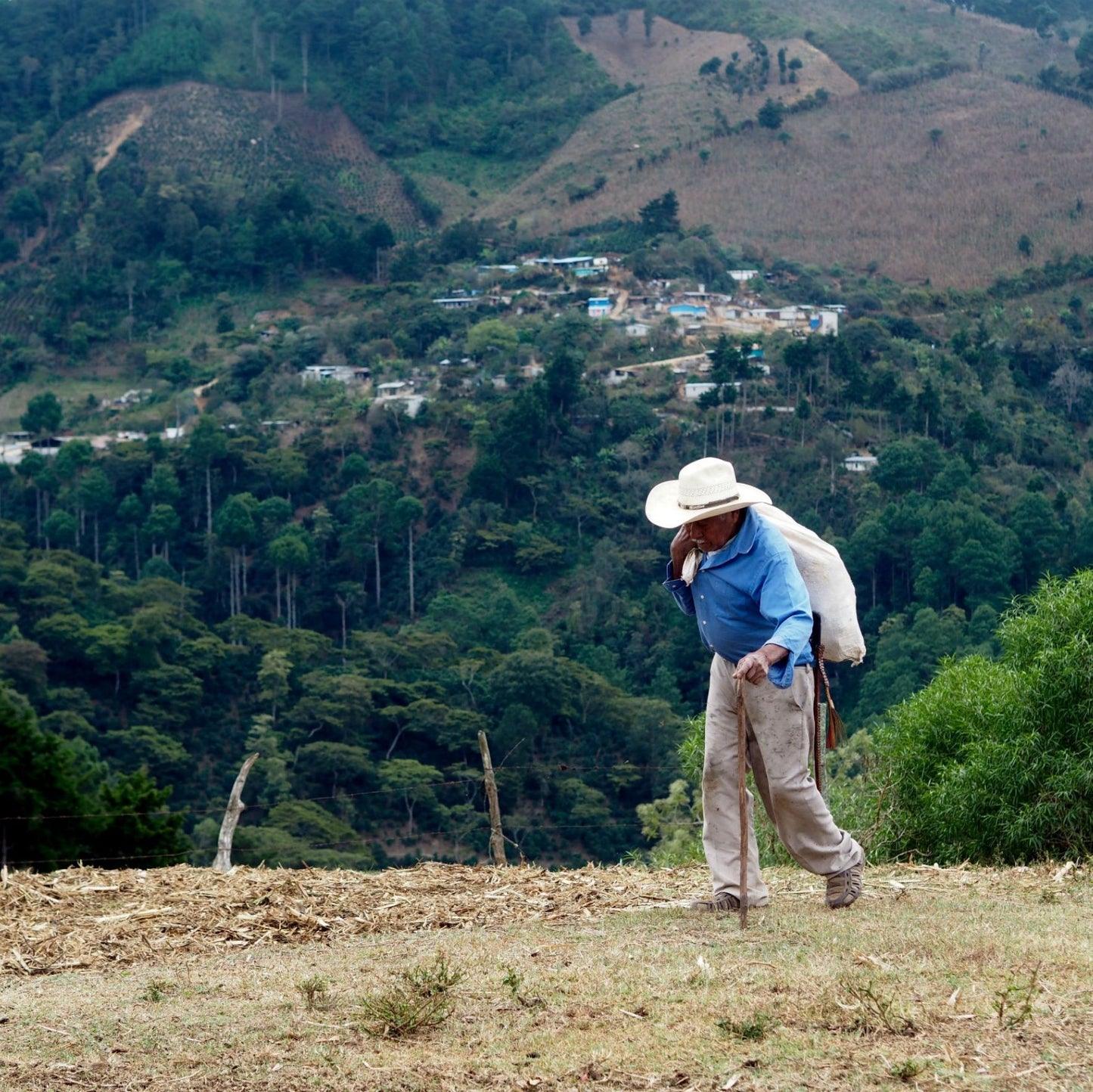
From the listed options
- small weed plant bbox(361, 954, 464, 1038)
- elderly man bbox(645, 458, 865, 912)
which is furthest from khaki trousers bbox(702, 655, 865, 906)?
small weed plant bbox(361, 954, 464, 1038)

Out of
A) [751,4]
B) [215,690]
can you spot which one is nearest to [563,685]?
[215,690]

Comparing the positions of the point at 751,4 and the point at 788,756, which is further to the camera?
the point at 751,4

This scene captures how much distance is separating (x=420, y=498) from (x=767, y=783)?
141 feet

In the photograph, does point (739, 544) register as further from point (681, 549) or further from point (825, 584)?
point (825, 584)

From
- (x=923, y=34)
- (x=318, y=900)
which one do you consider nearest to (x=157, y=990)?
(x=318, y=900)

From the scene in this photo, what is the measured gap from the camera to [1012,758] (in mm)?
6840

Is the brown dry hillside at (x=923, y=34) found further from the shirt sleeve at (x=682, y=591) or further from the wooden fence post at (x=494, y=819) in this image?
the shirt sleeve at (x=682, y=591)

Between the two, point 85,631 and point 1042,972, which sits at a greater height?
point 1042,972

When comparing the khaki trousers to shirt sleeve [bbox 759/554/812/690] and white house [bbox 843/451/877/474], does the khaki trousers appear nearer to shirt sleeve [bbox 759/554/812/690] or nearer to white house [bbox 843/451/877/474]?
shirt sleeve [bbox 759/554/812/690]

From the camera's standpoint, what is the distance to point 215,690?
126 feet

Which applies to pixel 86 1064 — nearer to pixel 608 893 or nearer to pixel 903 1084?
pixel 903 1084

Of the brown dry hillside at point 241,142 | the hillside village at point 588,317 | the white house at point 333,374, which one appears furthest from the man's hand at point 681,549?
the brown dry hillside at point 241,142

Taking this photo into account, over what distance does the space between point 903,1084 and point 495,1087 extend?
792 millimetres

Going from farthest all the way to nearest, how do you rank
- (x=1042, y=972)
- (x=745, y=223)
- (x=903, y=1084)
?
1. (x=745, y=223)
2. (x=1042, y=972)
3. (x=903, y=1084)
